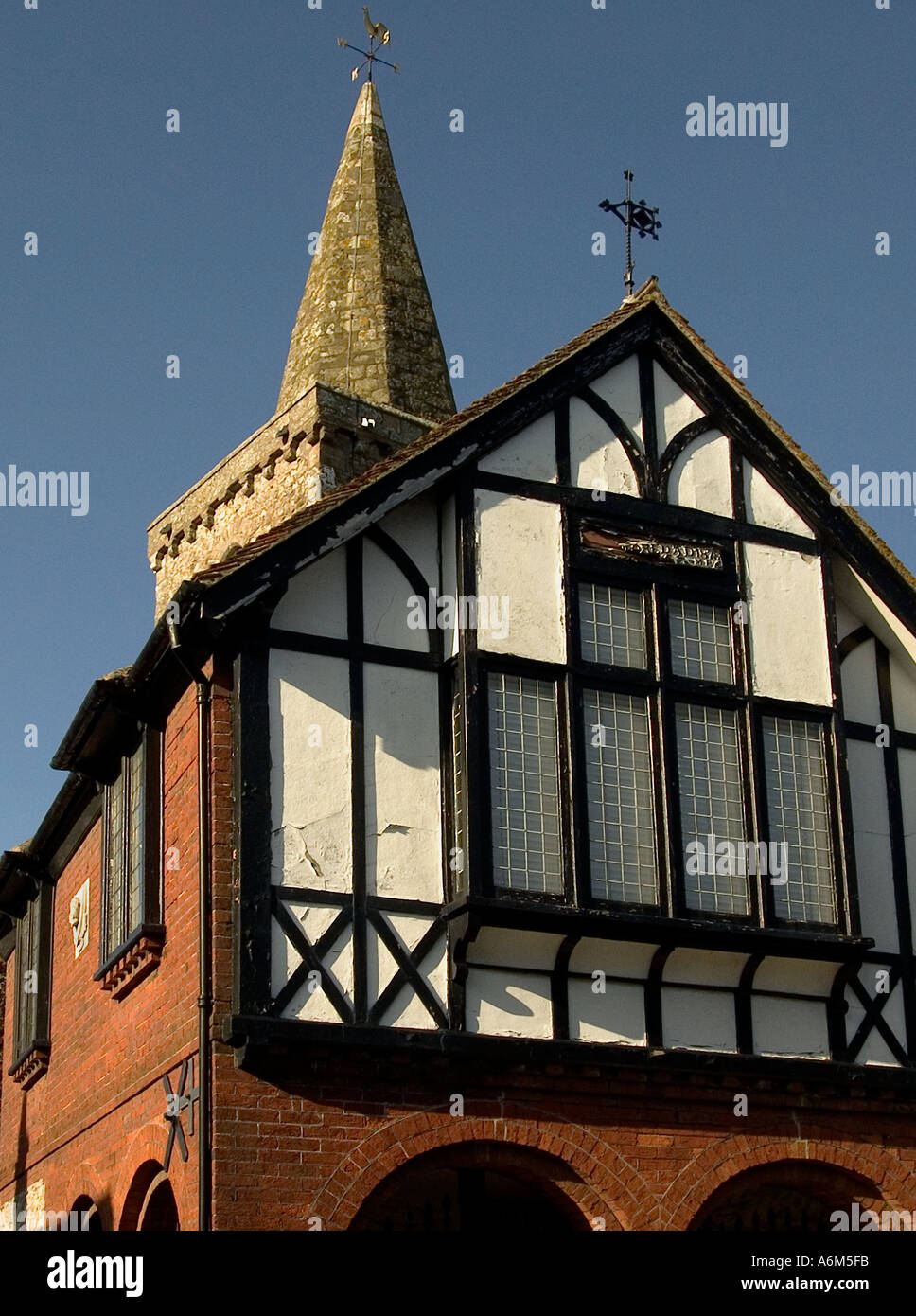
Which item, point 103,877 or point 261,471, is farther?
point 261,471

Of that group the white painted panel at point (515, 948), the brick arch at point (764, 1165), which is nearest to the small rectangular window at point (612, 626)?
the white painted panel at point (515, 948)

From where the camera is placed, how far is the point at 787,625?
16.2m

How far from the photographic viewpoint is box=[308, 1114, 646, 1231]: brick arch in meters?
13.3

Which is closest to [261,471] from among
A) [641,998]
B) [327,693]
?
[327,693]

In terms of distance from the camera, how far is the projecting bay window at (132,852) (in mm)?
14953

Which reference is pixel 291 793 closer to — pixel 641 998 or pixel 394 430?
pixel 641 998

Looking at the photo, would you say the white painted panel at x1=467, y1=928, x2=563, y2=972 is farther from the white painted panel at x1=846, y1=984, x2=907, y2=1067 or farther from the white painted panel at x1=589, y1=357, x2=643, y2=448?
the white painted panel at x1=589, y1=357, x2=643, y2=448

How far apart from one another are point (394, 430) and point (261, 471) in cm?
174

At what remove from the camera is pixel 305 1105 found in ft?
43.8

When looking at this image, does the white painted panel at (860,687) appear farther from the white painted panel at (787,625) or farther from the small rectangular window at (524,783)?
the small rectangular window at (524,783)

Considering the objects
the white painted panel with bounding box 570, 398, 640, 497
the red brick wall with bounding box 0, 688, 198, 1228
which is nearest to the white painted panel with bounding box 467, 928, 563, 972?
the red brick wall with bounding box 0, 688, 198, 1228

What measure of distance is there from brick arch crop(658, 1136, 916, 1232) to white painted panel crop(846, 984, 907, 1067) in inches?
29.0

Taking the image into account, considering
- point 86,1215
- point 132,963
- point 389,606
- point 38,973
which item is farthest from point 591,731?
point 38,973

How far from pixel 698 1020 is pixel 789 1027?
33.8 inches
